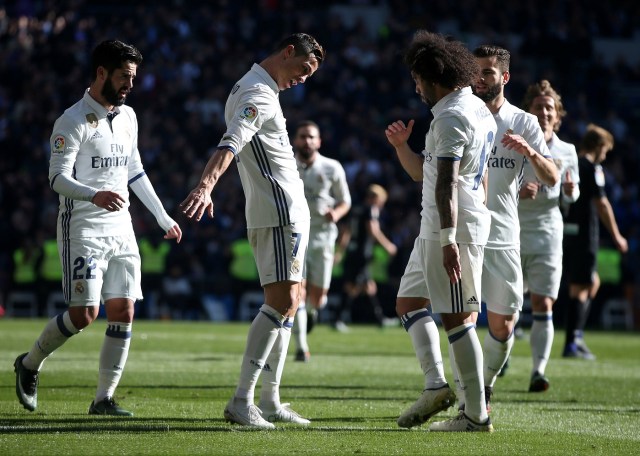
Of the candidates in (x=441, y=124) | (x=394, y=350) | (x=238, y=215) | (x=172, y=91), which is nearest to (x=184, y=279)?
(x=238, y=215)

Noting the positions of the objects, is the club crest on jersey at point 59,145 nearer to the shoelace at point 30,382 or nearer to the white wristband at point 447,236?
the shoelace at point 30,382

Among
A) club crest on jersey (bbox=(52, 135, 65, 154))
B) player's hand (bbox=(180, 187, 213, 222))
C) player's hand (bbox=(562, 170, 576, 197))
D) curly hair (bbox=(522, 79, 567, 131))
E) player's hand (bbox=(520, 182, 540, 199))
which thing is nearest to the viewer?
player's hand (bbox=(180, 187, 213, 222))

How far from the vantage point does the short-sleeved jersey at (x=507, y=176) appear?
8.66m

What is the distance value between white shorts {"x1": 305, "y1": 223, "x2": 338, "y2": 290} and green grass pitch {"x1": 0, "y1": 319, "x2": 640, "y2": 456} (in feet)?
3.25

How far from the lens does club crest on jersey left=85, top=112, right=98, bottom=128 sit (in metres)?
8.07

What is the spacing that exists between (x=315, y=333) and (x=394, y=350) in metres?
4.20

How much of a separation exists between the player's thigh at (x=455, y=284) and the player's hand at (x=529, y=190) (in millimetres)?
2488

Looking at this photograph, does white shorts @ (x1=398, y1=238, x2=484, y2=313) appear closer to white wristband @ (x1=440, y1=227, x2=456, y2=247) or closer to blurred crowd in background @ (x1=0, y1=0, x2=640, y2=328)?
white wristband @ (x1=440, y1=227, x2=456, y2=247)

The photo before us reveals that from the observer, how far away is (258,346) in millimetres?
7340

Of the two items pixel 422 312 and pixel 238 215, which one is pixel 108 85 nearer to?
pixel 422 312

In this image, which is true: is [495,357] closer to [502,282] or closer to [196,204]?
[502,282]

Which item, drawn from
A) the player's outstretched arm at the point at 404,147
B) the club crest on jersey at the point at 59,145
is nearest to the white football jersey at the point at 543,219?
the player's outstretched arm at the point at 404,147

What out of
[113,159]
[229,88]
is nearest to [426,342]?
[113,159]

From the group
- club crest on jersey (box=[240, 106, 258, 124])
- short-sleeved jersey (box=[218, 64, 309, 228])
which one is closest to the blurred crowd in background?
short-sleeved jersey (box=[218, 64, 309, 228])
